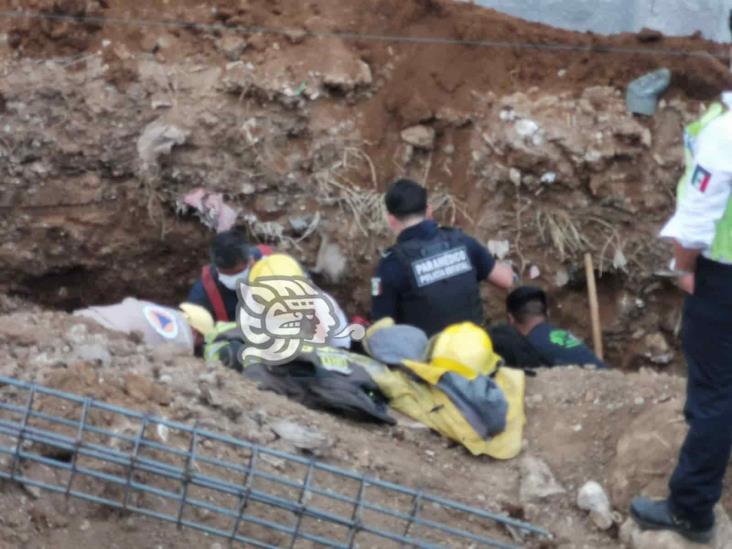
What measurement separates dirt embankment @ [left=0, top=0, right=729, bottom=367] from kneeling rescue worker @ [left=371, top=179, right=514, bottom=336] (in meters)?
1.57

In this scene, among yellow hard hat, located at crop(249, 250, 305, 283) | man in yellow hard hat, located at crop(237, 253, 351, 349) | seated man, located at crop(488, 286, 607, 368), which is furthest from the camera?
seated man, located at crop(488, 286, 607, 368)

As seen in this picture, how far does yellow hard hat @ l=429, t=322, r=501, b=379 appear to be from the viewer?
553 cm

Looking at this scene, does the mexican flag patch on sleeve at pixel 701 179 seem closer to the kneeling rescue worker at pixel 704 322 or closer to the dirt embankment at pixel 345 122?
the kneeling rescue worker at pixel 704 322

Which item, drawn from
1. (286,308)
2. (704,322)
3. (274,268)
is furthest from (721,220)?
(274,268)

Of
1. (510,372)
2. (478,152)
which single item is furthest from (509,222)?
(510,372)

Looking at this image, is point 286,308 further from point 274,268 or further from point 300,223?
point 300,223

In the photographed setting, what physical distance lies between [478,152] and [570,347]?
2010mm

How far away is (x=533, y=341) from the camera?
6.85m

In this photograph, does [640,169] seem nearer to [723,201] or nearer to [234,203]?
[234,203]

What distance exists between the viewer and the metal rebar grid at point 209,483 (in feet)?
14.5

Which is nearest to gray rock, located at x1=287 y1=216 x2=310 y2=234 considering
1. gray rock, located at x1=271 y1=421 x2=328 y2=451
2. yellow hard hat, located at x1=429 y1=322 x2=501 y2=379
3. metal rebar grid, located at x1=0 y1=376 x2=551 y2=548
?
yellow hard hat, located at x1=429 y1=322 x2=501 y2=379

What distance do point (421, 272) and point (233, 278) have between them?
97cm

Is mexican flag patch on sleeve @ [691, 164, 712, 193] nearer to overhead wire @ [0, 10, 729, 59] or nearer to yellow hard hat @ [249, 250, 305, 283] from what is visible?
yellow hard hat @ [249, 250, 305, 283]

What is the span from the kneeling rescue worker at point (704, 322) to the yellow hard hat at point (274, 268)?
7.70ft
